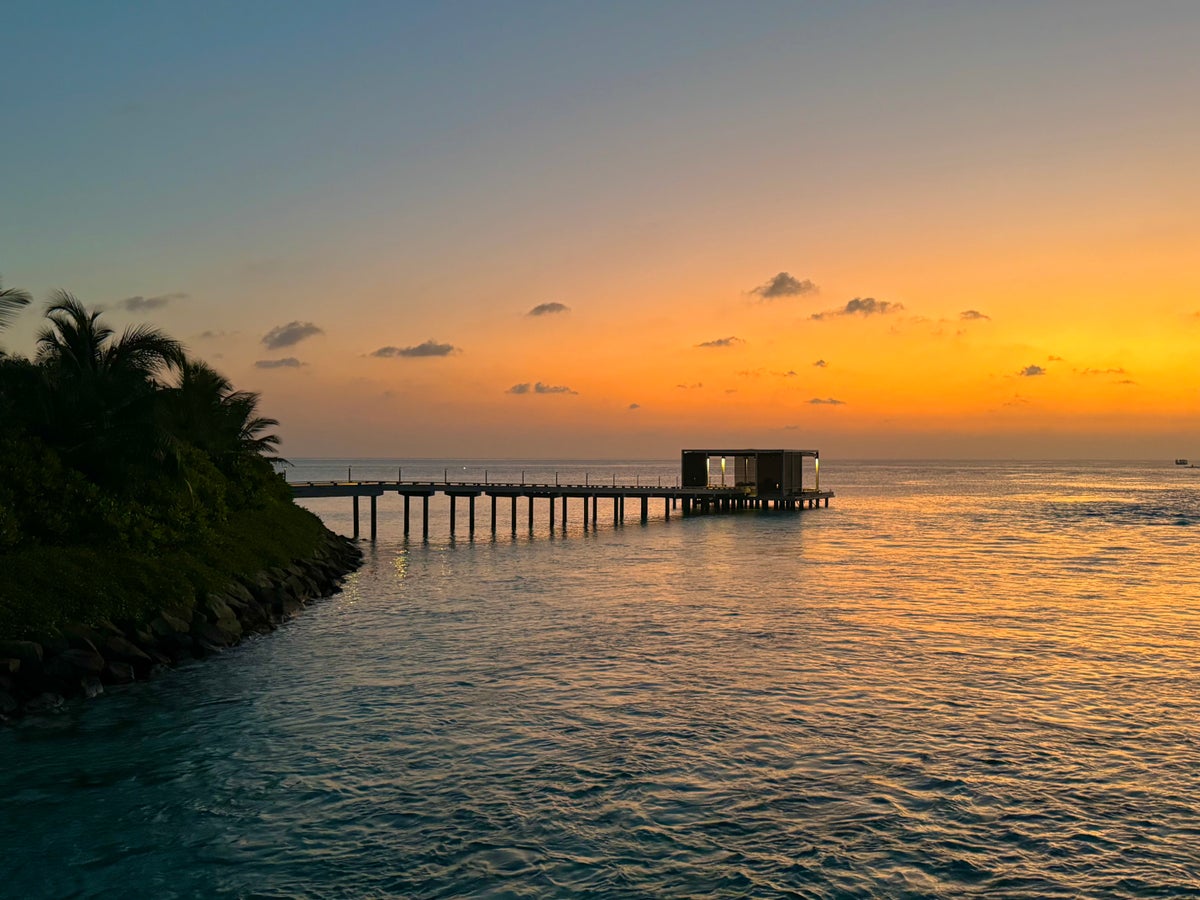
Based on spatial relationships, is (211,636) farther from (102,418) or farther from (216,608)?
(102,418)

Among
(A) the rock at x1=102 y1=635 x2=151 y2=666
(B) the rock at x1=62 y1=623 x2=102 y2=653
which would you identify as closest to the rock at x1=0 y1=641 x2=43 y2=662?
(B) the rock at x1=62 y1=623 x2=102 y2=653

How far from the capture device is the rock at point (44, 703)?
18953 mm

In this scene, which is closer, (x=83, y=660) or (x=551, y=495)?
(x=83, y=660)

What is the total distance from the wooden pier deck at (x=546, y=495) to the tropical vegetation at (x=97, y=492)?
25.8 m

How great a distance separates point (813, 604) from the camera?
34.0 metres

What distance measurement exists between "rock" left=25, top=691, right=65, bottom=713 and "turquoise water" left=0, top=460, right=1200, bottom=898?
1.90 feet

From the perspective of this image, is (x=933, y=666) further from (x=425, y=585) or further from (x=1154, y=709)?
(x=425, y=585)

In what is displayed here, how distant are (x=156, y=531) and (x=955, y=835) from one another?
77.7 ft

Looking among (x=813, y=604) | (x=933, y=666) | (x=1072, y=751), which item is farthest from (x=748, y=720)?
(x=813, y=604)

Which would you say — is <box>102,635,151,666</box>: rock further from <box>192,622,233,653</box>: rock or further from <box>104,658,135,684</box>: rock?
<box>192,622,233,653</box>: rock

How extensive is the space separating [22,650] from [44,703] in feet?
4.46

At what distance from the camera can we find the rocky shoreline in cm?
1945

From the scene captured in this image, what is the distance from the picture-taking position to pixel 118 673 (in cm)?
2139

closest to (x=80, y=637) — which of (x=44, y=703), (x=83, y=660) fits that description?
(x=83, y=660)
